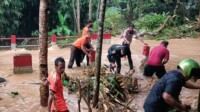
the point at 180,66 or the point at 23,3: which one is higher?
the point at 23,3

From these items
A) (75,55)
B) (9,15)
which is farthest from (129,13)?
(75,55)

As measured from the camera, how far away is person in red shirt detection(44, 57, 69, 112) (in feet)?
16.5

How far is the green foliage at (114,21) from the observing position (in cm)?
2525

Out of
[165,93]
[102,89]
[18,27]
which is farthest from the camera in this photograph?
[18,27]

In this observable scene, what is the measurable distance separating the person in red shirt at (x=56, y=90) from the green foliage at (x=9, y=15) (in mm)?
16604

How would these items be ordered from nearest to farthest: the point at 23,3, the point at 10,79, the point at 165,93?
the point at 165,93
the point at 10,79
the point at 23,3

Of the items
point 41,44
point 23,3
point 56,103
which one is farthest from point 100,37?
point 23,3

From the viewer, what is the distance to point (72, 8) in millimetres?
24719

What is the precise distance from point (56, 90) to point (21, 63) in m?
5.95

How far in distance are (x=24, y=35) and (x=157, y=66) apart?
18.5 meters

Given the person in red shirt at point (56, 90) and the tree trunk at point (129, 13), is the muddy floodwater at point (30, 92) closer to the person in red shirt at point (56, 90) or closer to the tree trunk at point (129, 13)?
the person in red shirt at point (56, 90)

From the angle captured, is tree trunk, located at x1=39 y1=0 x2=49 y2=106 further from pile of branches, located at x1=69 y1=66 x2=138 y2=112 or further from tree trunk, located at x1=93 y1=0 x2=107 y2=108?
tree trunk, located at x1=93 y1=0 x2=107 y2=108

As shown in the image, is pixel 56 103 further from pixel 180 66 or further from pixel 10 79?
pixel 10 79

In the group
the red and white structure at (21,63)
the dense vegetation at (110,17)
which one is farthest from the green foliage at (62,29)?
the red and white structure at (21,63)
